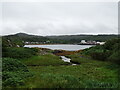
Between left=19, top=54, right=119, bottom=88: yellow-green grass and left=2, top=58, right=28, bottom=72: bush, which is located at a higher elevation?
left=2, top=58, right=28, bottom=72: bush

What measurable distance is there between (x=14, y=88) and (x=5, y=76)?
226cm

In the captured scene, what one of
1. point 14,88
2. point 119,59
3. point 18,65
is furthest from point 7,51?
point 14,88

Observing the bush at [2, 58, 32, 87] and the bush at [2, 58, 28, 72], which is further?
the bush at [2, 58, 28, 72]

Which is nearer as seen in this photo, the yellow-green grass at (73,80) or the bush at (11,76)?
the yellow-green grass at (73,80)

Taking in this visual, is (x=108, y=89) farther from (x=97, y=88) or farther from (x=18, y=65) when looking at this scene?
(x=18, y=65)

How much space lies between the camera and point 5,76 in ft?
34.8

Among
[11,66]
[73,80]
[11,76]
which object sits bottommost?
[73,80]

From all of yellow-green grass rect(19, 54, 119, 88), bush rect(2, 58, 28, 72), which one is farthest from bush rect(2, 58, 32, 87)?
yellow-green grass rect(19, 54, 119, 88)

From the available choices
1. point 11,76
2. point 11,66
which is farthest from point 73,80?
point 11,66

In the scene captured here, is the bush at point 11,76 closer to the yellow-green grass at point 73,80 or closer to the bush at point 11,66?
the bush at point 11,66

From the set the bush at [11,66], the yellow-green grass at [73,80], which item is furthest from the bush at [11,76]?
the yellow-green grass at [73,80]

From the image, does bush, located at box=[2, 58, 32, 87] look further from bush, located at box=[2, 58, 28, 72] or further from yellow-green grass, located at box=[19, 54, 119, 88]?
yellow-green grass, located at box=[19, 54, 119, 88]

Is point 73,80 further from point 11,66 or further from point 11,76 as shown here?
point 11,66

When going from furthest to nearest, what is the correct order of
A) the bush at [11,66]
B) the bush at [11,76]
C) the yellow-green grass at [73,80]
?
the bush at [11,66] < the bush at [11,76] < the yellow-green grass at [73,80]
